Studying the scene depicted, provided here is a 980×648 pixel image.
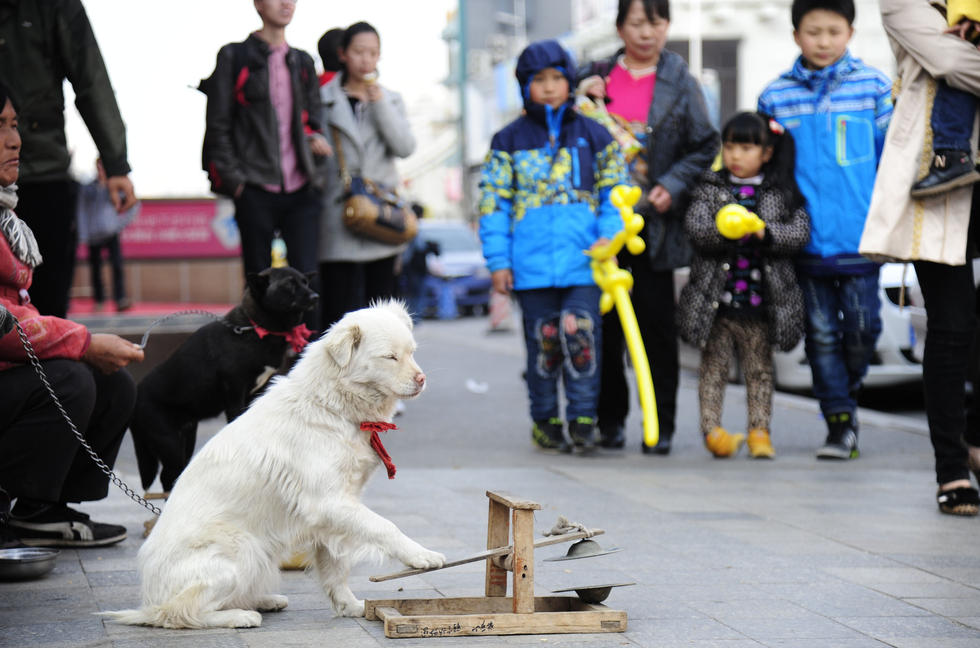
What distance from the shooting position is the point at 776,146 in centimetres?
757

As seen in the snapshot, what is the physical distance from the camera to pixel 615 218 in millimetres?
7430

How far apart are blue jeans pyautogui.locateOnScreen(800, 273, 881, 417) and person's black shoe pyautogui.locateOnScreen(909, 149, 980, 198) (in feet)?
6.12

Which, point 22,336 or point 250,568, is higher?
point 22,336

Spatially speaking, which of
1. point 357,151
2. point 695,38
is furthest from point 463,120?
point 357,151

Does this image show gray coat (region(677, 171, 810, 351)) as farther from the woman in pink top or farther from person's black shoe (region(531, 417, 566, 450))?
person's black shoe (region(531, 417, 566, 450))

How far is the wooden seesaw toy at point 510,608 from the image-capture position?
3.75 metres

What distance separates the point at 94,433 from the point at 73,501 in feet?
1.00

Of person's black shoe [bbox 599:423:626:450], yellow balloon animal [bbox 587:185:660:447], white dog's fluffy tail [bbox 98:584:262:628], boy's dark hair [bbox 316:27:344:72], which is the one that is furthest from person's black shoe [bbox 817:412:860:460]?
white dog's fluffy tail [bbox 98:584:262:628]

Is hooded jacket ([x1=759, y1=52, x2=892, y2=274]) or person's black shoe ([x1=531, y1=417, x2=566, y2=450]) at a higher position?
hooded jacket ([x1=759, y1=52, x2=892, y2=274])

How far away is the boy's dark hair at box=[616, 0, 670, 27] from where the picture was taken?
777 centimetres

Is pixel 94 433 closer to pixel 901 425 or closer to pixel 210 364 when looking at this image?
pixel 210 364

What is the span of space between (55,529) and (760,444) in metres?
4.19

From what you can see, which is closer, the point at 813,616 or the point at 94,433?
the point at 813,616

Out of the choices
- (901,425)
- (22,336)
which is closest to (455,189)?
(901,425)
